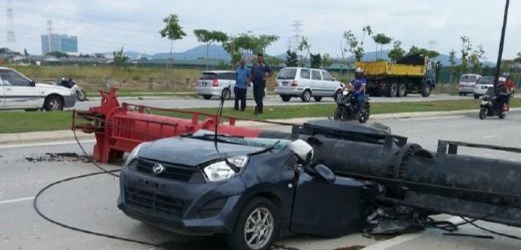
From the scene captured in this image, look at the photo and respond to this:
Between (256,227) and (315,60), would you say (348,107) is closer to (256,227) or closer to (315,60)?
(256,227)

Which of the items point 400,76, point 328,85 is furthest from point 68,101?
point 400,76

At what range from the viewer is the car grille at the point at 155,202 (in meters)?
5.24

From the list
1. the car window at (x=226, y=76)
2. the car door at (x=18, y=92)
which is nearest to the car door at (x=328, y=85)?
the car window at (x=226, y=76)

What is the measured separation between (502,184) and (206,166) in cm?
286

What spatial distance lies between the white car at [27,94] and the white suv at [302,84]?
13.7 m

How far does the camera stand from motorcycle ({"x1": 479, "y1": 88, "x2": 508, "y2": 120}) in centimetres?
2577

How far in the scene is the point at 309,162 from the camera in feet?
19.9

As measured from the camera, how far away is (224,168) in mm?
5340

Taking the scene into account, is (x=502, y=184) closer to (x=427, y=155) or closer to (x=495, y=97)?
(x=427, y=155)

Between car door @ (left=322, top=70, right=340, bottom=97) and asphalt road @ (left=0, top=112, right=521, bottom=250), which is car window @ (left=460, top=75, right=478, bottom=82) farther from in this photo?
asphalt road @ (left=0, top=112, right=521, bottom=250)

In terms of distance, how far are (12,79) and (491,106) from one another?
18.0 m

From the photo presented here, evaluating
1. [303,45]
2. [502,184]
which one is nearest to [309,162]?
[502,184]

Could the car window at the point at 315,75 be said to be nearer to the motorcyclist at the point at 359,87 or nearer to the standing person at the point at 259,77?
the motorcyclist at the point at 359,87

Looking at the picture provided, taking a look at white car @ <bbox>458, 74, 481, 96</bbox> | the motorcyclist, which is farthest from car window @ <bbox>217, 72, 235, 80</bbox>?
white car @ <bbox>458, 74, 481, 96</bbox>
